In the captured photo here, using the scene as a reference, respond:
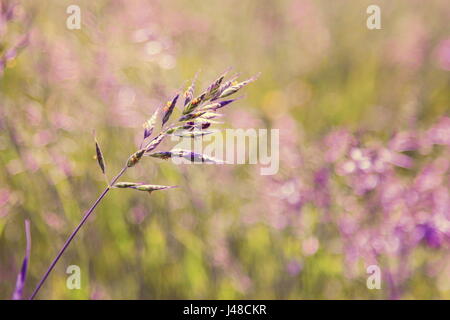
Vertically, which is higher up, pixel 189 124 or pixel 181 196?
pixel 189 124

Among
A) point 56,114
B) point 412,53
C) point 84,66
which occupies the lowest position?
point 56,114

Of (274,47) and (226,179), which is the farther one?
(274,47)

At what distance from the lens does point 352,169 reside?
56.1 inches

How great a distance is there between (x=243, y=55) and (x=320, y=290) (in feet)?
8.16

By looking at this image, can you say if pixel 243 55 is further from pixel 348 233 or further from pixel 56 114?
pixel 348 233

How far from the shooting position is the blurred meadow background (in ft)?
5.16

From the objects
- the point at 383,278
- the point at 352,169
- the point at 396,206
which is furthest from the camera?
the point at 383,278

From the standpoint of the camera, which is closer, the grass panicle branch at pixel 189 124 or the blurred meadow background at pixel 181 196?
the grass panicle branch at pixel 189 124

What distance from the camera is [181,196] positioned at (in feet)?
7.21

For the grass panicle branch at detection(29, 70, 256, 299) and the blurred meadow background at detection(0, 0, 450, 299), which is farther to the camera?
the blurred meadow background at detection(0, 0, 450, 299)

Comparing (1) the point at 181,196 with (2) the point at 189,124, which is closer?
(2) the point at 189,124

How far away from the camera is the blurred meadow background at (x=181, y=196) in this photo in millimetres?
1573
